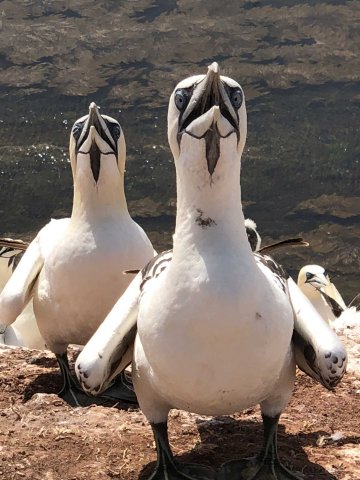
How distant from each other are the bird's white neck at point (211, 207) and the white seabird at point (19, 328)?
3398 mm

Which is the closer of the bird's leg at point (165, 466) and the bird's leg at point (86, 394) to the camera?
the bird's leg at point (165, 466)

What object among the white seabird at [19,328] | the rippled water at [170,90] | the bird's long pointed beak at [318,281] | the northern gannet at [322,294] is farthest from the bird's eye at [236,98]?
the rippled water at [170,90]

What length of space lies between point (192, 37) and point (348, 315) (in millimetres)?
23730

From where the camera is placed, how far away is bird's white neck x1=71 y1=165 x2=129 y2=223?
4.43 m

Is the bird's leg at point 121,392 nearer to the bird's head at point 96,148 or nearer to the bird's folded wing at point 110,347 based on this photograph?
the bird's head at point 96,148

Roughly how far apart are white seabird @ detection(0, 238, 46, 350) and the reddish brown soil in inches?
89.1

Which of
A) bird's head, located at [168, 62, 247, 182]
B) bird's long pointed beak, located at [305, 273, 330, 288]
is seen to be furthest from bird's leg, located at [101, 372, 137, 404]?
bird's long pointed beak, located at [305, 273, 330, 288]

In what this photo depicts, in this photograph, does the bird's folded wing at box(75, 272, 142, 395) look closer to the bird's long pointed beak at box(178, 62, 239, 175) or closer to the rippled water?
the bird's long pointed beak at box(178, 62, 239, 175)

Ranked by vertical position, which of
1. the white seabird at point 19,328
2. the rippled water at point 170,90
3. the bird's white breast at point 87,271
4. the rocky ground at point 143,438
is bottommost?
the rippled water at point 170,90

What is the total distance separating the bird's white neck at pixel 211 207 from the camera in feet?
9.06

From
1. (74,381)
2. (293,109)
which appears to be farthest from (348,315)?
(293,109)

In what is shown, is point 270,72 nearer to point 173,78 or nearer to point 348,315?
point 173,78

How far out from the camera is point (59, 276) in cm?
428

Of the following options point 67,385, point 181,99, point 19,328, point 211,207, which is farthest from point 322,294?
point 181,99
